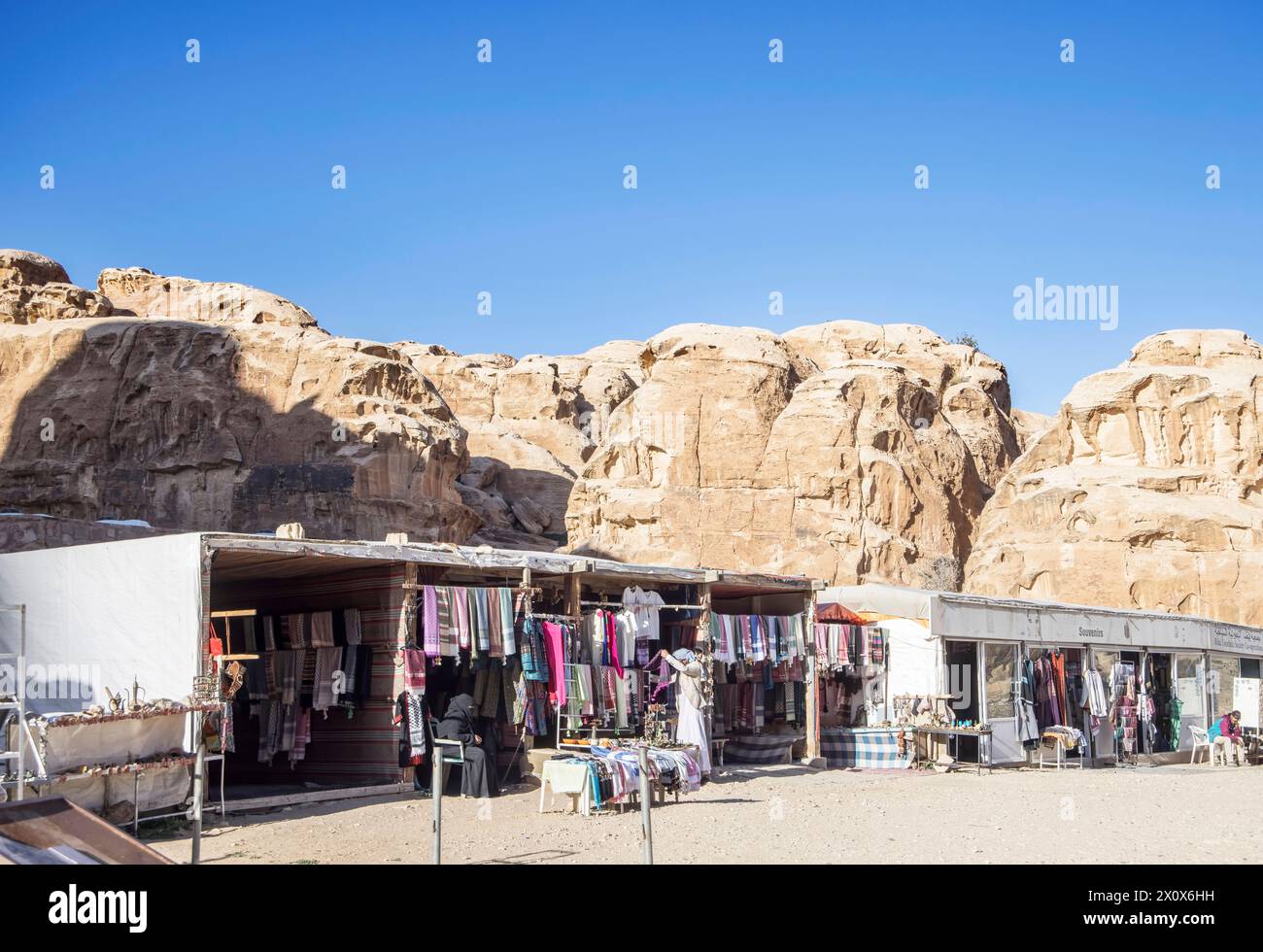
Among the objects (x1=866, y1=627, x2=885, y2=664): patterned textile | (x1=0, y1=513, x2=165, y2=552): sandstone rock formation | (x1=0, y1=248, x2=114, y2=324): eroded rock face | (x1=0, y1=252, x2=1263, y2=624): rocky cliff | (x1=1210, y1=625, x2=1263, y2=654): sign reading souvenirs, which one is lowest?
(x1=1210, y1=625, x2=1263, y2=654): sign reading souvenirs

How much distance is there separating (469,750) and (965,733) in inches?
366

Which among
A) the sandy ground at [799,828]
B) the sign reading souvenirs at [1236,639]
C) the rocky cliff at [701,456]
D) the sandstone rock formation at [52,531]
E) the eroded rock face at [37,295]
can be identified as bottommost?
the sandy ground at [799,828]

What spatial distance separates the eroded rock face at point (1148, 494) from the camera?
120 feet

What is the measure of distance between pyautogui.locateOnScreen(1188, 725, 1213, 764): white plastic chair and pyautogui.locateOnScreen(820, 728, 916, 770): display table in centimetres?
905

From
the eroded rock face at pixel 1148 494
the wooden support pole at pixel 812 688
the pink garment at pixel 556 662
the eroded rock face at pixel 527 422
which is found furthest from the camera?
the eroded rock face at pixel 527 422

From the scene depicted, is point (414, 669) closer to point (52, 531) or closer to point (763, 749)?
point (763, 749)

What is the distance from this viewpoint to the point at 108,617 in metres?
13.8

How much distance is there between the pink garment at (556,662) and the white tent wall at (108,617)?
5.04 meters

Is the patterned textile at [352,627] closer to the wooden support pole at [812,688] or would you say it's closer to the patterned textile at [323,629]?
the patterned textile at [323,629]

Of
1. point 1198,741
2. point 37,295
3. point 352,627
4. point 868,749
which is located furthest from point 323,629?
point 37,295

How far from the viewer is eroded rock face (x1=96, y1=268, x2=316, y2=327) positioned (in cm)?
5410

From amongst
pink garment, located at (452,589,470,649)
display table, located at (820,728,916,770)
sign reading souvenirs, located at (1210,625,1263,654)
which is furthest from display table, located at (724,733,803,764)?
sign reading souvenirs, located at (1210,625,1263,654)

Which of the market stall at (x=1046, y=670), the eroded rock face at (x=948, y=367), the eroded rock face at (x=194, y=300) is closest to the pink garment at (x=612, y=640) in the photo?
the market stall at (x=1046, y=670)

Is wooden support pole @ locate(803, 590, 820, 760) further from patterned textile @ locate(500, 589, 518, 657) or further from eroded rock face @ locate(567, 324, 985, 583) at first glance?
eroded rock face @ locate(567, 324, 985, 583)
